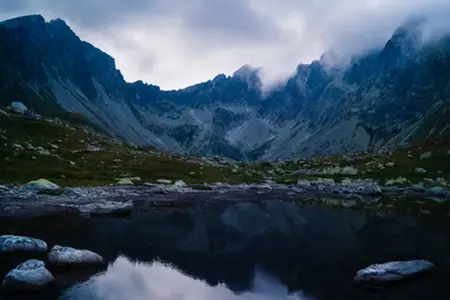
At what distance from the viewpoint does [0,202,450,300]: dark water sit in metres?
30.0

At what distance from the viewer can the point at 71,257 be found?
34.0m

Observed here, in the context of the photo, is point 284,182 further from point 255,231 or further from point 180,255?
point 180,255

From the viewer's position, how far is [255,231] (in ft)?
180

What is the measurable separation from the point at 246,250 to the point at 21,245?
20.2 meters

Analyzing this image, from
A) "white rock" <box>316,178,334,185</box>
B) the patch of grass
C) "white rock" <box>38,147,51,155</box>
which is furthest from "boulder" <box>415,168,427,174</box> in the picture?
"white rock" <box>38,147,51,155</box>

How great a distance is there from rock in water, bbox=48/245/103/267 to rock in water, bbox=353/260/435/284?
20.3m

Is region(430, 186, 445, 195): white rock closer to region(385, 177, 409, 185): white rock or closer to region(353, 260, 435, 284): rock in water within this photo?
region(385, 177, 409, 185): white rock

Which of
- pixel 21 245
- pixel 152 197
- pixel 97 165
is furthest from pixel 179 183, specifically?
pixel 21 245

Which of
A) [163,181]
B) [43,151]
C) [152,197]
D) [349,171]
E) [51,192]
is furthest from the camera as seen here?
[349,171]

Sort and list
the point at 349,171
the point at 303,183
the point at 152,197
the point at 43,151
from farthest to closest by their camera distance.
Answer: the point at 349,171, the point at 303,183, the point at 43,151, the point at 152,197

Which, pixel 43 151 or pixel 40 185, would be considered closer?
pixel 40 185

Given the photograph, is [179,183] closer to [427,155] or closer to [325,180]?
[325,180]

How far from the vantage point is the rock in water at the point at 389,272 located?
3127 cm

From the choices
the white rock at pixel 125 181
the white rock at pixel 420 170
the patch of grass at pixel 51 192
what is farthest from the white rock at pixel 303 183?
the patch of grass at pixel 51 192
